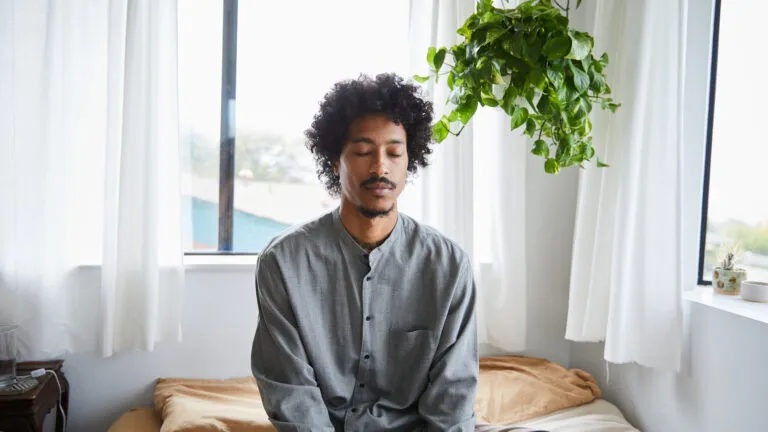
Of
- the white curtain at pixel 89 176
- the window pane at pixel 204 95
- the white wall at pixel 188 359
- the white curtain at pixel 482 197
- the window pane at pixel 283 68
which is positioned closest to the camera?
the white curtain at pixel 89 176

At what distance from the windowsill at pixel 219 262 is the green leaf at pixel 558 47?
1.46 meters

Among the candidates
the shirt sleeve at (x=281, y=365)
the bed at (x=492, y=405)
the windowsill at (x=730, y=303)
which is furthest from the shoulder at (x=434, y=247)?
the windowsill at (x=730, y=303)

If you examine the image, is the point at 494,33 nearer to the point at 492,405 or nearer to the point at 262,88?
the point at 492,405

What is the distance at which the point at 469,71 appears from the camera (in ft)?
4.91

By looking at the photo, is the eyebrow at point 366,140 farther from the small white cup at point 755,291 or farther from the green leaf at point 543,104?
the small white cup at point 755,291

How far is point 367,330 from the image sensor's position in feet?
4.99

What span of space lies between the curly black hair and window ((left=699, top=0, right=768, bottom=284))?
109cm

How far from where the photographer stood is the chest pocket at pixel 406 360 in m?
1.53

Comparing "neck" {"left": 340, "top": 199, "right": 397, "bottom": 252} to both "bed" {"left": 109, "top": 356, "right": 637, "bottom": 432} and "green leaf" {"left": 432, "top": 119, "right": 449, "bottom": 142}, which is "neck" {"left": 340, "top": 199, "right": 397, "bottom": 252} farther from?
"bed" {"left": 109, "top": 356, "right": 637, "bottom": 432}

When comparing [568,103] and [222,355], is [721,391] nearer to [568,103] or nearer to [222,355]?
[568,103]

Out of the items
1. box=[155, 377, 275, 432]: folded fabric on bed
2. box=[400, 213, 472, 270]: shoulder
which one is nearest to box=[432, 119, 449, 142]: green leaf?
box=[400, 213, 472, 270]: shoulder

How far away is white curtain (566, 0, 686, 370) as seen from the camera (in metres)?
1.90

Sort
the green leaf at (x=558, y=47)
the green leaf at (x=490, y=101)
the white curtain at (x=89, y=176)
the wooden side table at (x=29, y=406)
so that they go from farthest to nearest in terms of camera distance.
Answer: the white curtain at (x=89, y=176) < the wooden side table at (x=29, y=406) < the green leaf at (x=490, y=101) < the green leaf at (x=558, y=47)

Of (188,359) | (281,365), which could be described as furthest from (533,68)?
(188,359)
